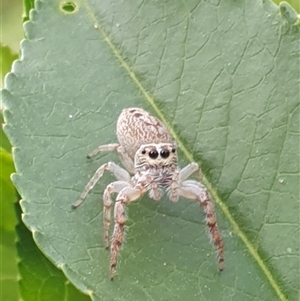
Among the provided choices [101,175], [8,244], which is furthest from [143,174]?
[8,244]

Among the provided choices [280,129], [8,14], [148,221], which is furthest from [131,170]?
[8,14]

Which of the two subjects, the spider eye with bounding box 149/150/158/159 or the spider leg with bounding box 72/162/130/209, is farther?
the spider eye with bounding box 149/150/158/159

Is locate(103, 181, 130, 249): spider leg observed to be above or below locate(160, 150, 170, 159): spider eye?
below

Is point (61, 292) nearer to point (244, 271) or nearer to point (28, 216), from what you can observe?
point (28, 216)

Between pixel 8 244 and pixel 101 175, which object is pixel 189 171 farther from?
pixel 8 244

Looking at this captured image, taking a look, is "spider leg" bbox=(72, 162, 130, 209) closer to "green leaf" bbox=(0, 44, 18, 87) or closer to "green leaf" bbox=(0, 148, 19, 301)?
"green leaf" bbox=(0, 148, 19, 301)

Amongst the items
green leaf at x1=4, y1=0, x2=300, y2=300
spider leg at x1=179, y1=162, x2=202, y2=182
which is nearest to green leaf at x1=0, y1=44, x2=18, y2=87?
green leaf at x1=4, y1=0, x2=300, y2=300
